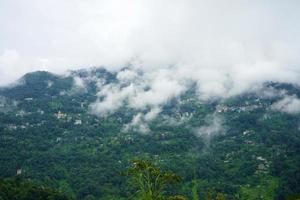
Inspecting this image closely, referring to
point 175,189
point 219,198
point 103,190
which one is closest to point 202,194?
point 175,189

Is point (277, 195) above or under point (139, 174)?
above

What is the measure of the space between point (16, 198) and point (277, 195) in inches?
4763

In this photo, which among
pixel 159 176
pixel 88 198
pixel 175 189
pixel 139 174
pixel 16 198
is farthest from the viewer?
pixel 175 189

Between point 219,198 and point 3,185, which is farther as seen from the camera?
point 3,185

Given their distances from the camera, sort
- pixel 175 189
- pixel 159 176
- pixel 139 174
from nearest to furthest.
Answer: pixel 139 174 → pixel 159 176 → pixel 175 189

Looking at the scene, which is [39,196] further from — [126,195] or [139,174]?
[139,174]

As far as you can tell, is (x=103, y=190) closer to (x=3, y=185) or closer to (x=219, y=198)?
(x=3, y=185)

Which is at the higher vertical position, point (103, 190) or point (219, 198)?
point (103, 190)

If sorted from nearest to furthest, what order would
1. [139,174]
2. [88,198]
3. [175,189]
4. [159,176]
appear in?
[139,174] → [159,176] → [88,198] → [175,189]

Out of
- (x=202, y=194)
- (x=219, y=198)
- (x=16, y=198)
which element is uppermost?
(x=202, y=194)

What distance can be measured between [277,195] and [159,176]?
588ft

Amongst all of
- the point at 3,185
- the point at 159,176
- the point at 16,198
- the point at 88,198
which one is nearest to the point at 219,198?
the point at 159,176

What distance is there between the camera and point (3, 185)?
129 meters

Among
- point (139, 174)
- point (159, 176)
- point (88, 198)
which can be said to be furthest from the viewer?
point (88, 198)
